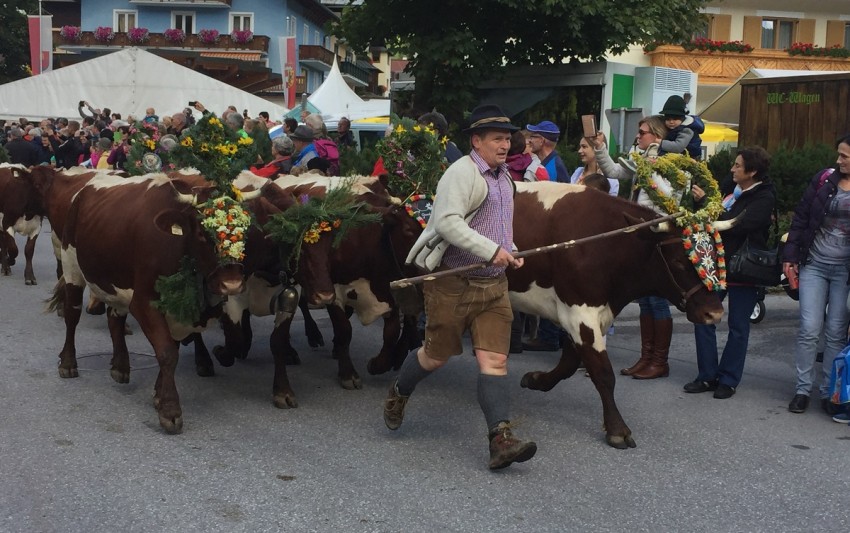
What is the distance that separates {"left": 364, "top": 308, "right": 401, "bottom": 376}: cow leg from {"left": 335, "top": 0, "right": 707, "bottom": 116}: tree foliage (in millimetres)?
9582

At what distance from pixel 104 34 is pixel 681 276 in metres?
55.0

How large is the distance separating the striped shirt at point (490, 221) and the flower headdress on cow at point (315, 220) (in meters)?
1.28

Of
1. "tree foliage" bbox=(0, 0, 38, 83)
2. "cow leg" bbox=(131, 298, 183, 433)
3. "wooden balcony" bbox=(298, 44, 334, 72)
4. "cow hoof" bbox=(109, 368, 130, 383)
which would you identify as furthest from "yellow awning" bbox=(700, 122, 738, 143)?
"tree foliage" bbox=(0, 0, 38, 83)

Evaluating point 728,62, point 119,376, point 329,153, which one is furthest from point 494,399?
point 728,62

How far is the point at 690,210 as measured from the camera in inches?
269

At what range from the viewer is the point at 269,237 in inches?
273

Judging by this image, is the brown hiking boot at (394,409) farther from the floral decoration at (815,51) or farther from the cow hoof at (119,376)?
the floral decoration at (815,51)

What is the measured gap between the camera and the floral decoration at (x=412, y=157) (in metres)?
7.62

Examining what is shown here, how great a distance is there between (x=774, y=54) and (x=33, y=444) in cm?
3580

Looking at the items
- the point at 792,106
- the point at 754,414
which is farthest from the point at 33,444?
the point at 792,106

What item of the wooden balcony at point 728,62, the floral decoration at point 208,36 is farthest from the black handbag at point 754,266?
the floral decoration at point 208,36

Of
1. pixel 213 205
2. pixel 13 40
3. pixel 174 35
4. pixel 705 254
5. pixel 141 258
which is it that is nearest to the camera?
pixel 213 205

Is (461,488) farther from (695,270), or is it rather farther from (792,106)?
(792,106)

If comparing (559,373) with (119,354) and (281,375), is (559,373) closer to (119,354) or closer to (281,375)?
(281,375)
